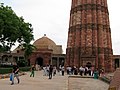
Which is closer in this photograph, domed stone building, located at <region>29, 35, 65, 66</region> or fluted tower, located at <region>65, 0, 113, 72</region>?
fluted tower, located at <region>65, 0, 113, 72</region>

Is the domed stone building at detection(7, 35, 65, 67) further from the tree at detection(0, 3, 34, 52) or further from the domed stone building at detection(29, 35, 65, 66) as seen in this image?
the tree at detection(0, 3, 34, 52)

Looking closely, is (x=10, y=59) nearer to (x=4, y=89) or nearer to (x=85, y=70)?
(x=85, y=70)

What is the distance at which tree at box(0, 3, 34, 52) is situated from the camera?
29.0m

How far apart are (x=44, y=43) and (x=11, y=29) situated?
96.3ft

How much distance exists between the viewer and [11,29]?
96.9ft

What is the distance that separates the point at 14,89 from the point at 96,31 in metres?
26.4

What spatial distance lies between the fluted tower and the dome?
2011 cm

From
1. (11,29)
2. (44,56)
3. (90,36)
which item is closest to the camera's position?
(11,29)

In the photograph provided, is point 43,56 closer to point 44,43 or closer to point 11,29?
point 44,43

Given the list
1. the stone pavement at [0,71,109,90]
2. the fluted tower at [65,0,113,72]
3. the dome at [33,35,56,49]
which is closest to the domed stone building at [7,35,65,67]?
the dome at [33,35,56,49]

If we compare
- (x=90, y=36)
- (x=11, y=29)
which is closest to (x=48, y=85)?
(x=11, y=29)

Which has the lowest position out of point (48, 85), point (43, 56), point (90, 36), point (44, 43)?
point (48, 85)

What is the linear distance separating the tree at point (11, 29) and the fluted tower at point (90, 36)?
6.65 metres

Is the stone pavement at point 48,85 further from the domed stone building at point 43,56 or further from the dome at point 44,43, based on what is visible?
the dome at point 44,43
